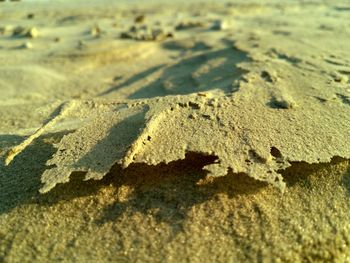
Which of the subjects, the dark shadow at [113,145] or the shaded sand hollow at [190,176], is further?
the dark shadow at [113,145]

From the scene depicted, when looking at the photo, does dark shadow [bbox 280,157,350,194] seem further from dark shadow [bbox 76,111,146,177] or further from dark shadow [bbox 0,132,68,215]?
dark shadow [bbox 0,132,68,215]

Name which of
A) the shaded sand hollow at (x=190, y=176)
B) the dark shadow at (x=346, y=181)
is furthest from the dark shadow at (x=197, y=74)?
the dark shadow at (x=346, y=181)

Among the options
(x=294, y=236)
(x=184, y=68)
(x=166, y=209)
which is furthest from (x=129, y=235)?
(x=184, y=68)

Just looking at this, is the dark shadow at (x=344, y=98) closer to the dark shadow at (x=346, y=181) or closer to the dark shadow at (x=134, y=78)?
the dark shadow at (x=346, y=181)

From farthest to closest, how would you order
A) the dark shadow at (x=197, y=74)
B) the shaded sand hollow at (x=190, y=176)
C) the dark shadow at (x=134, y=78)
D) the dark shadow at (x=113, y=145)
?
the dark shadow at (x=134, y=78)
the dark shadow at (x=197, y=74)
the dark shadow at (x=113, y=145)
the shaded sand hollow at (x=190, y=176)

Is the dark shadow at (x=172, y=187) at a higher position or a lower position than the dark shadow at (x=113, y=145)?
lower

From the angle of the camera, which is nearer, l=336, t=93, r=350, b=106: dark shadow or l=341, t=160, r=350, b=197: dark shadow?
l=341, t=160, r=350, b=197: dark shadow

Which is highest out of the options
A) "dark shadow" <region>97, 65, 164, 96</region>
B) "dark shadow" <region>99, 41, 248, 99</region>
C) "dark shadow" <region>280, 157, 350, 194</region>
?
"dark shadow" <region>280, 157, 350, 194</region>

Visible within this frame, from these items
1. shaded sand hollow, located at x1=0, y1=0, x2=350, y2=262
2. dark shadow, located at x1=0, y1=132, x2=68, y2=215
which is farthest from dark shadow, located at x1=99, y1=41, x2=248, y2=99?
dark shadow, located at x1=0, y1=132, x2=68, y2=215

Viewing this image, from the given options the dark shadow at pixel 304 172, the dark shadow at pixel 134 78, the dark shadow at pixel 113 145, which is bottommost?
the dark shadow at pixel 134 78

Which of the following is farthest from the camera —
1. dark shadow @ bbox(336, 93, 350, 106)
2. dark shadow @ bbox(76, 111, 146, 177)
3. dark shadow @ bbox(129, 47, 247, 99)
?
dark shadow @ bbox(129, 47, 247, 99)

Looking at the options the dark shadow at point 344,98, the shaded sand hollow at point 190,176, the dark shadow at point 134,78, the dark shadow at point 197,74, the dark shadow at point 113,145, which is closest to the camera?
the shaded sand hollow at point 190,176
